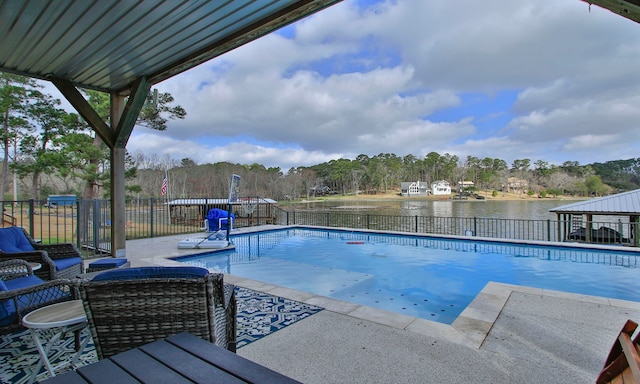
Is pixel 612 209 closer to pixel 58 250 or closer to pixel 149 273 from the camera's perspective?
pixel 149 273

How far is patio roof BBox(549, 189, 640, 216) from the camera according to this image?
36.1 feet

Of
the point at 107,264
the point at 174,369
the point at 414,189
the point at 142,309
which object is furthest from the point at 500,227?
the point at 414,189

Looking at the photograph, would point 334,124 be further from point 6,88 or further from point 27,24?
point 27,24

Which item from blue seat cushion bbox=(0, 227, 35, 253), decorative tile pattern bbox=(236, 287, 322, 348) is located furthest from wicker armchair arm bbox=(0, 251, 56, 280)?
decorative tile pattern bbox=(236, 287, 322, 348)

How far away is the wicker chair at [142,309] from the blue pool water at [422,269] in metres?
3.19

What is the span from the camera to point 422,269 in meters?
6.52

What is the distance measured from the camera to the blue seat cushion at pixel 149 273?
1535 millimetres

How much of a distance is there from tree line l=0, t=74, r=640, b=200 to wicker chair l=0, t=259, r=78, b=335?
3.20m

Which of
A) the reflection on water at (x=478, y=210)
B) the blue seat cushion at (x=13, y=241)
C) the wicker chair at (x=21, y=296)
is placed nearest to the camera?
the wicker chair at (x=21, y=296)

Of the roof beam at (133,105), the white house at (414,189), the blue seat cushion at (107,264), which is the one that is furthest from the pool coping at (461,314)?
the white house at (414,189)

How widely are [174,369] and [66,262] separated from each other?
3.51 meters

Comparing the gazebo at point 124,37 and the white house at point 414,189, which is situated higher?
the gazebo at point 124,37

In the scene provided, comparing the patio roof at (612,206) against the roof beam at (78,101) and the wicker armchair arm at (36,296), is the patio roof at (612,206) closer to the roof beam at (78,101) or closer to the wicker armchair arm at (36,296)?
the roof beam at (78,101)

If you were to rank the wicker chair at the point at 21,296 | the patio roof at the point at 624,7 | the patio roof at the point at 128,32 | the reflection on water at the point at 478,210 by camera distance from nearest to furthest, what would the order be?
the patio roof at the point at 624,7
the wicker chair at the point at 21,296
the patio roof at the point at 128,32
the reflection on water at the point at 478,210
